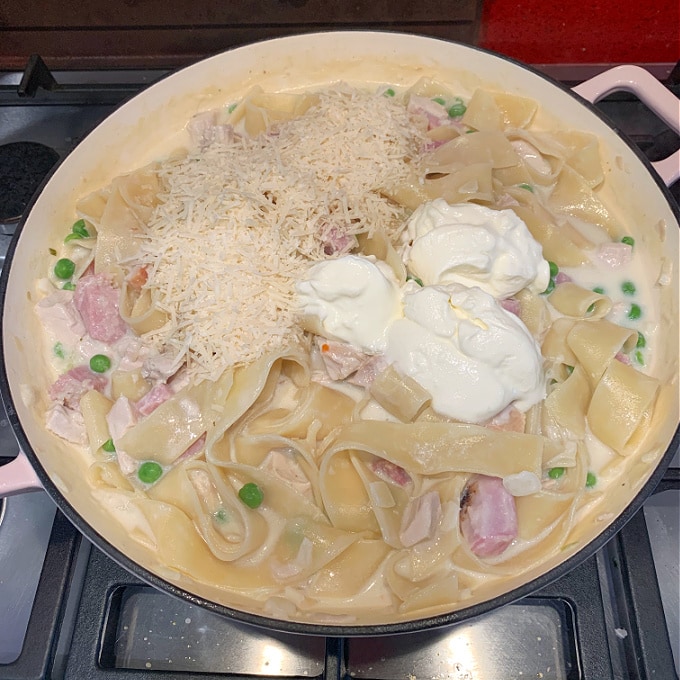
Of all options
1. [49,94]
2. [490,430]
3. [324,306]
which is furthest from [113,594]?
[49,94]

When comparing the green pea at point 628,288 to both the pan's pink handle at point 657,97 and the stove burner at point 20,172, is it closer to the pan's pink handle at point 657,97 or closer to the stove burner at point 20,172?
the pan's pink handle at point 657,97

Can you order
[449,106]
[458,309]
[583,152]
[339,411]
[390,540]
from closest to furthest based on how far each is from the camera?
[390,540] < [458,309] < [339,411] < [583,152] < [449,106]

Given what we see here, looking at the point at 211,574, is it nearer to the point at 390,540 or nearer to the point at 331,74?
the point at 390,540

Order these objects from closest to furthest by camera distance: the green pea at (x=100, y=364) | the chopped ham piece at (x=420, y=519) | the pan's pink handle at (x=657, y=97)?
the chopped ham piece at (x=420, y=519)
the green pea at (x=100, y=364)
the pan's pink handle at (x=657, y=97)

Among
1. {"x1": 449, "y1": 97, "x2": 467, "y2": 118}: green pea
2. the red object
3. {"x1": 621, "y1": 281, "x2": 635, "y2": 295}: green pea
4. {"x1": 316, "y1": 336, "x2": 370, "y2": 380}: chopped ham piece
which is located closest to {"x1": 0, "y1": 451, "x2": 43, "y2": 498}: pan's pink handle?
{"x1": 316, "y1": 336, "x2": 370, "y2": 380}: chopped ham piece

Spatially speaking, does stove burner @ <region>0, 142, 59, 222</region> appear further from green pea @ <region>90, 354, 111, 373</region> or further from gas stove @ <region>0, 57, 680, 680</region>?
gas stove @ <region>0, 57, 680, 680</region>

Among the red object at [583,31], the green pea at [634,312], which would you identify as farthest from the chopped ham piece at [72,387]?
the red object at [583,31]
